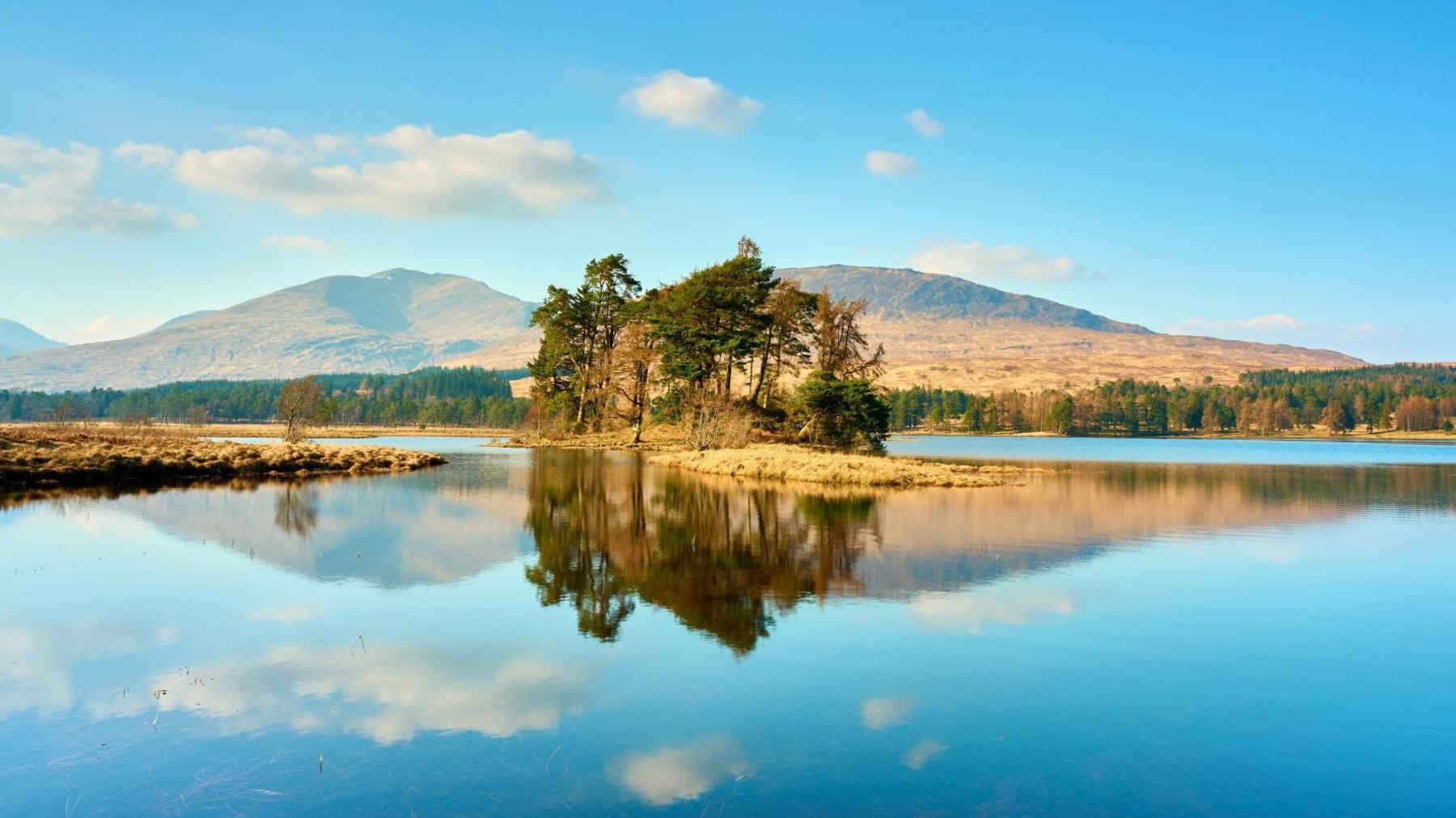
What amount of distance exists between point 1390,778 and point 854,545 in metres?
13.8

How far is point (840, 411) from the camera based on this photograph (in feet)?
174

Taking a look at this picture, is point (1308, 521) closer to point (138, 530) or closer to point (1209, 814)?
point (1209, 814)

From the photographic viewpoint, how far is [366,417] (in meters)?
165

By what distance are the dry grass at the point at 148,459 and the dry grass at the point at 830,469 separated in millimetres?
17795

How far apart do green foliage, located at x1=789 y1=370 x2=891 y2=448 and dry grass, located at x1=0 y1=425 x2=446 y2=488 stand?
23647mm

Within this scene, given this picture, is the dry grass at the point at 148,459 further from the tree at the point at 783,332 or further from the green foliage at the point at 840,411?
the tree at the point at 783,332

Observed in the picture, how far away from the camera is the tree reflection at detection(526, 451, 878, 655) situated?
15258mm

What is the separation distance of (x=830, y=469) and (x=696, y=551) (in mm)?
21511

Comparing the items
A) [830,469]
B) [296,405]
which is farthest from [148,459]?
[830,469]

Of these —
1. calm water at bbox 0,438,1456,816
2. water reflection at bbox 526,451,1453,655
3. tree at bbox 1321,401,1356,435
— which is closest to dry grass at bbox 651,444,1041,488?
water reflection at bbox 526,451,1453,655

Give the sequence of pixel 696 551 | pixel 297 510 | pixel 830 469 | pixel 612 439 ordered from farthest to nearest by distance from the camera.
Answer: pixel 612 439 → pixel 830 469 → pixel 297 510 → pixel 696 551

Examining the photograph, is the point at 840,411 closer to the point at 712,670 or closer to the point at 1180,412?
the point at 712,670

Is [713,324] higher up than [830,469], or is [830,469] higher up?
[713,324]

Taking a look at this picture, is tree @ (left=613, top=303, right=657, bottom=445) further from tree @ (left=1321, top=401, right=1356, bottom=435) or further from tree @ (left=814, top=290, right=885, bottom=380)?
tree @ (left=1321, top=401, right=1356, bottom=435)
